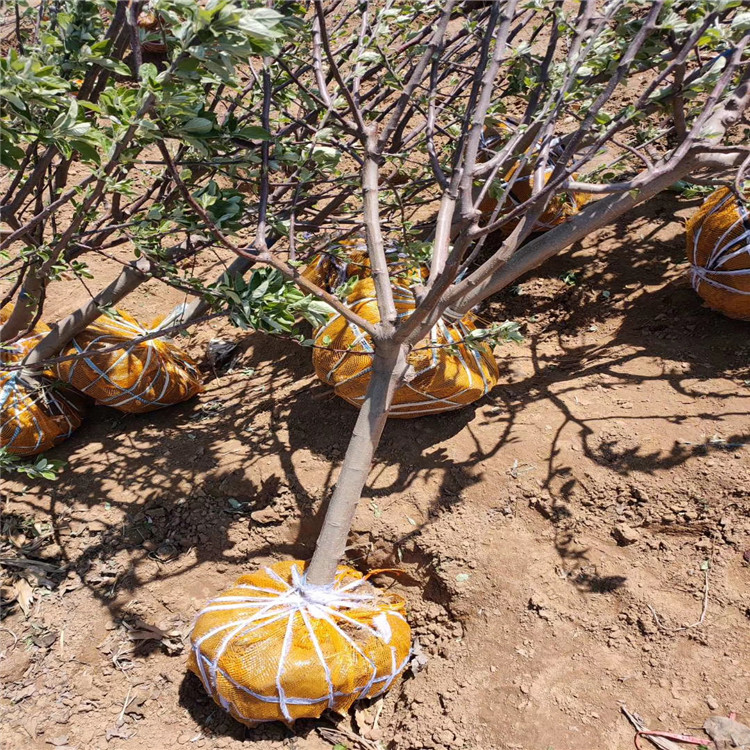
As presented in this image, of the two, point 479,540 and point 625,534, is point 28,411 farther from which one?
point 625,534

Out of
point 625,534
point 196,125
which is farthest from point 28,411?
point 625,534

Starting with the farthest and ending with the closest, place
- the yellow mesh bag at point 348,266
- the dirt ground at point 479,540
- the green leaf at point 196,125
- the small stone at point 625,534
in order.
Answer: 1. the yellow mesh bag at point 348,266
2. the small stone at point 625,534
3. the dirt ground at point 479,540
4. the green leaf at point 196,125

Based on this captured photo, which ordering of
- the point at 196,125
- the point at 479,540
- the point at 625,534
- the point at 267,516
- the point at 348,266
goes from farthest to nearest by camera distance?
1. the point at 348,266
2. the point at 267,516
3. the point at 479,540
4. the point at 625,534
5. the point at 196,125

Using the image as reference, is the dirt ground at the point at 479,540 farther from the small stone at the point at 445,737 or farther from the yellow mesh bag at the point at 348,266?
the yellow mesh bag at the point at 348,266

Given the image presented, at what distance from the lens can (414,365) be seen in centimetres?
272

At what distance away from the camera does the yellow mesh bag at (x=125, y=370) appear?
3.23 m

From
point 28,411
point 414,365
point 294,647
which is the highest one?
point 414,365

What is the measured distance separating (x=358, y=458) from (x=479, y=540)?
0.71 meters

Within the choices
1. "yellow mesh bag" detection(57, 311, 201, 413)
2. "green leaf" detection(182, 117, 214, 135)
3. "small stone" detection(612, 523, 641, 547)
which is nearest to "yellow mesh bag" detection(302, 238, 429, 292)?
"yellow mesh bag" detection(57, 311, 201, 413)

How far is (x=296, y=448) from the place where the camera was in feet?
Answer: 10.3

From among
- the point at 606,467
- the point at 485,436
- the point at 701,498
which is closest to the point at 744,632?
the point at 701,498

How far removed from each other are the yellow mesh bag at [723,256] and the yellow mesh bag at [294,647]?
83.3 inches

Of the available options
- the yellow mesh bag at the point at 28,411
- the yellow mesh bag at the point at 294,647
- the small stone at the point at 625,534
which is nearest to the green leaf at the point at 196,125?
the yellow mesh bag at the point at 294,647

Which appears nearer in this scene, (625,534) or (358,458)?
(358,458)
